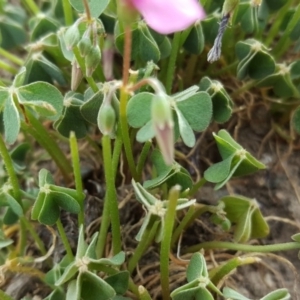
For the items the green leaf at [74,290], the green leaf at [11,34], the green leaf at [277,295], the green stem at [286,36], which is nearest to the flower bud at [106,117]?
the green leaf at [74,290]

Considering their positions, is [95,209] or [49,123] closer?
[95,209]

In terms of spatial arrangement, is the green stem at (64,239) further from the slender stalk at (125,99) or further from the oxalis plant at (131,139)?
the slender stalk at (125,99)

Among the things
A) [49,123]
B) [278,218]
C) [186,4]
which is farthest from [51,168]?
[186,4]

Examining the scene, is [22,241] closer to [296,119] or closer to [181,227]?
[181,227]

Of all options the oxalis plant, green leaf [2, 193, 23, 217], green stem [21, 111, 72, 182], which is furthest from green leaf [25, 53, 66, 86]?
green leaf [2, 193, 23, 217]

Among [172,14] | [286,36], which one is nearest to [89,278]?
[172,14]

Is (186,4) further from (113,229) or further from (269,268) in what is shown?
(269,268)

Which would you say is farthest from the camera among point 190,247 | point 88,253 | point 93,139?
point 93,139
